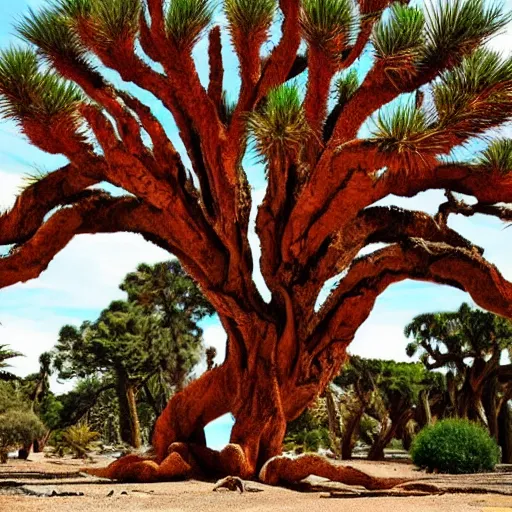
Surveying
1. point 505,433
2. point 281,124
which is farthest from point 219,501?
point 505,433

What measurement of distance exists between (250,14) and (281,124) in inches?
78.6

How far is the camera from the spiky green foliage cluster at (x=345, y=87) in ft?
33.5

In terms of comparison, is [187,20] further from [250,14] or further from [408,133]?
[408,133]

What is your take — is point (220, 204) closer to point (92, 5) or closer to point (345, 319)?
point (345, 319)

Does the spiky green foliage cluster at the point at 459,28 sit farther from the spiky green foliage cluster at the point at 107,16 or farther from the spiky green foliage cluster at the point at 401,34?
the spiky green foliage cluster at the point at 107,16

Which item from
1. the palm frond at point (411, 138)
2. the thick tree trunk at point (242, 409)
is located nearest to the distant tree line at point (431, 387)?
the thick tree trunk at point (242, 409)

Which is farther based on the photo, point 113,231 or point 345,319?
point 113,231

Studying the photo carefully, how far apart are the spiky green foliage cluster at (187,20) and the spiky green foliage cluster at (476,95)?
9.86 feet

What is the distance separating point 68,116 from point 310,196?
325 cm

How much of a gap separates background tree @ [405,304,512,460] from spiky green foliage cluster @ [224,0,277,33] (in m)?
18.9

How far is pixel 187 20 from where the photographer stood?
338 inches

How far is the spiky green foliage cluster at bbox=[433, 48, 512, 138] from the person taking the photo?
755 centimetres

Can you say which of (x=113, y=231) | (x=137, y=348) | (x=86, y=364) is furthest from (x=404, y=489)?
(x=86, y=364)

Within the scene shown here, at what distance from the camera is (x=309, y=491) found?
795 centimetres
